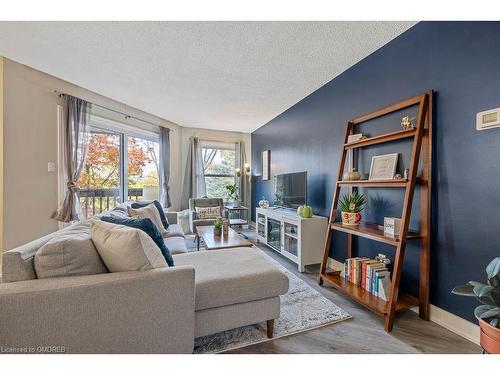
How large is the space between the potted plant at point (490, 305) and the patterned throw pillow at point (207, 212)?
3.56 meters

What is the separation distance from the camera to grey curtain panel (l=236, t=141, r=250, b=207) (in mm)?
5836

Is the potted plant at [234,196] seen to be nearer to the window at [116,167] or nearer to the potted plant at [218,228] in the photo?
the window at [116,167]

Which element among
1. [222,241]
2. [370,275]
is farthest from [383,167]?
[222,241]

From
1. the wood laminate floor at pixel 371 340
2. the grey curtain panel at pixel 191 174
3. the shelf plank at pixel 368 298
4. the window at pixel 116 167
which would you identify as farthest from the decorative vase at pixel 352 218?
the grey curtain panel at pixel 191 174

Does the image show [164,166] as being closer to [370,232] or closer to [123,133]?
[123,133]

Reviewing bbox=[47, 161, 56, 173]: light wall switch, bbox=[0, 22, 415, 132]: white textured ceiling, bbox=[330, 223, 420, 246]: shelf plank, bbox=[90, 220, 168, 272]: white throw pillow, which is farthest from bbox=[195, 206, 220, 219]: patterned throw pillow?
bbox=[90, 220, 168, 272]: white throw pillow

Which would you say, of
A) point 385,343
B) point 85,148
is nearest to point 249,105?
point 85,148

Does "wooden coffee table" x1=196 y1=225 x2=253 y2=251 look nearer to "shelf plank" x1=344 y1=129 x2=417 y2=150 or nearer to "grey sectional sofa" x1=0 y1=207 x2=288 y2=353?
"grey sectional sofa" x1=0 y1=207 x2=288 y2=353

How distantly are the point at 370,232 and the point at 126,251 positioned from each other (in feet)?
6.17

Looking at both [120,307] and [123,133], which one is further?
[123,133]

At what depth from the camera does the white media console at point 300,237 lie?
2789 mm

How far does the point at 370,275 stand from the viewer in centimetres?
200
